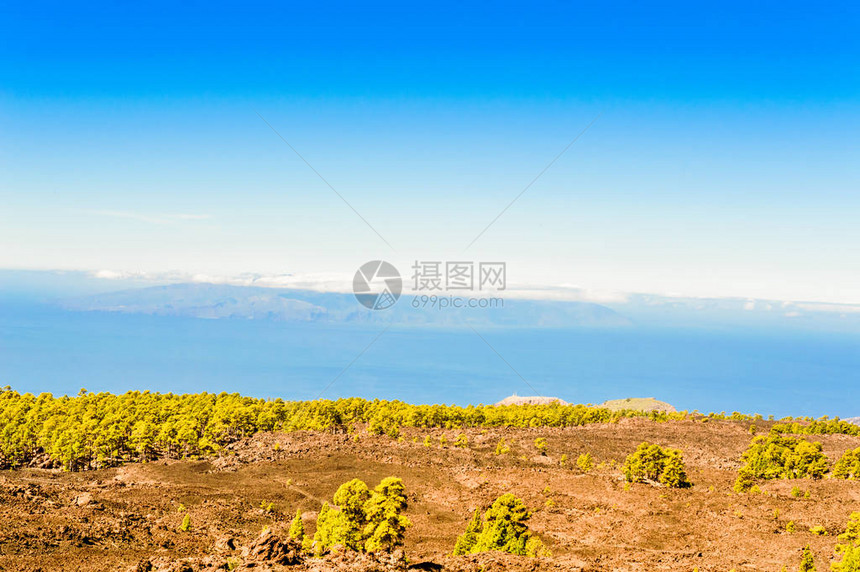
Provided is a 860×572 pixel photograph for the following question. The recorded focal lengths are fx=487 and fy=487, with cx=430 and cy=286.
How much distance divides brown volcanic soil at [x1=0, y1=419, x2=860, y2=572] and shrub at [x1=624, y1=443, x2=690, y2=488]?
1519mm

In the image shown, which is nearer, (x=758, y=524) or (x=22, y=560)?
(x=22, y=560)

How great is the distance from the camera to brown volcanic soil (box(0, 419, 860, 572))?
2309 centimetres

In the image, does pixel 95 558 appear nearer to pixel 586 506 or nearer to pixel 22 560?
pixel 22 560

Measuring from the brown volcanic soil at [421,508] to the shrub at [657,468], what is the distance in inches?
59.8

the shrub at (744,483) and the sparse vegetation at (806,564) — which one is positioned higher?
the sparse vegetation at (806,564)

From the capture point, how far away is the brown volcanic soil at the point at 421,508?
23.1m

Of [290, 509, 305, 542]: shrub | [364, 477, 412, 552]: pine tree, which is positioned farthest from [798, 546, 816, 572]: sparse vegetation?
[290, 509, 305, 542]: shrub

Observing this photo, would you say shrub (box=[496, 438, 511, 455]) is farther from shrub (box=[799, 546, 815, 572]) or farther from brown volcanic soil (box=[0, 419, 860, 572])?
shrub (box=[799, 546, 815, 572])

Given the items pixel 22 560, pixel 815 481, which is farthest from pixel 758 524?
pixel 22 560

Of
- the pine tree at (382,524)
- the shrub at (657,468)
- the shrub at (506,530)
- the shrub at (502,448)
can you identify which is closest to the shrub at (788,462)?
the shrub at (657,468)

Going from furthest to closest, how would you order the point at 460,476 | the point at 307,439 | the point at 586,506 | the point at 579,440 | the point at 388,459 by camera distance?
the point at 579,440 < the point at 307,439 < the point at 388,459 < the point at 460,476 < the point at 586,506

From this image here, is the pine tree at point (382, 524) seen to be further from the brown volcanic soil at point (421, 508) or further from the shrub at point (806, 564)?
the shrub at point (806, 564)

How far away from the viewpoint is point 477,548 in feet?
80.1

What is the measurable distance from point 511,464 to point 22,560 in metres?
41.7
